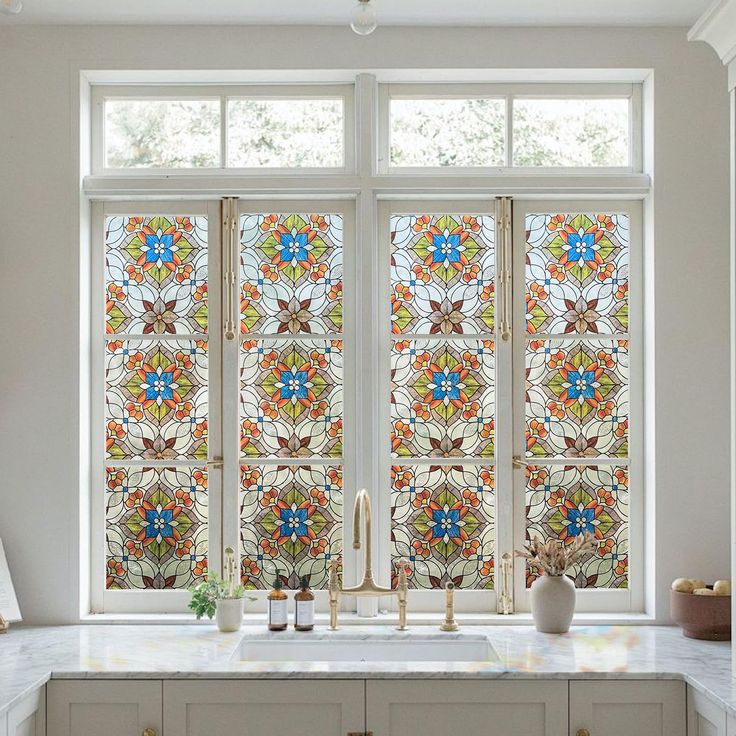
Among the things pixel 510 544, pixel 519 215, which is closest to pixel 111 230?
pixel 519 215

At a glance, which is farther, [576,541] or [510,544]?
[510,544]

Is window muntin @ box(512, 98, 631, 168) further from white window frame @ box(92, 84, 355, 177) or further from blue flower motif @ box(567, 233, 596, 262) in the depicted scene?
white window frame @ box(92, 84, 355, 177)

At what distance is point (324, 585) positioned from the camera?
3.34 meters

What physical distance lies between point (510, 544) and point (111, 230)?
181 cm

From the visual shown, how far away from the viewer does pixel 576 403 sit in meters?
3.35

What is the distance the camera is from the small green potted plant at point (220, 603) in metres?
3.07

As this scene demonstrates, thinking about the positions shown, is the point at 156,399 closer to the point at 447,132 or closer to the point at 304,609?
the point at 304,609

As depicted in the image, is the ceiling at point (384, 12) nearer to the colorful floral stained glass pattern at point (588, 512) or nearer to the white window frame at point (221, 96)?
the white window frame at point (221, 96)
